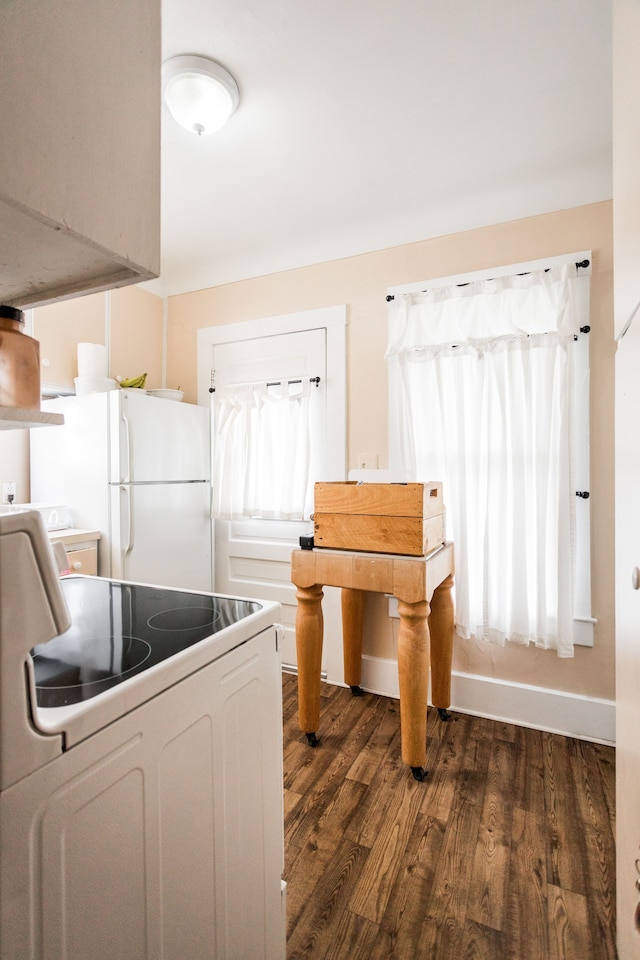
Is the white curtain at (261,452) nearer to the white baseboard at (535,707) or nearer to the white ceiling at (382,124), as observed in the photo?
the white ceiling at (382,124)

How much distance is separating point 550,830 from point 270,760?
3.98ft

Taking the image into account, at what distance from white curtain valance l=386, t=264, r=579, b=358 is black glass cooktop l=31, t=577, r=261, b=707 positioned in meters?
1.77

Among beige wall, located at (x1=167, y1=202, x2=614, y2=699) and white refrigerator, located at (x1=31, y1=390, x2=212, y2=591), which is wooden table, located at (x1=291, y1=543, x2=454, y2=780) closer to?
beige wall, located at (x1=167, y1=202, x2=614, y2=699)

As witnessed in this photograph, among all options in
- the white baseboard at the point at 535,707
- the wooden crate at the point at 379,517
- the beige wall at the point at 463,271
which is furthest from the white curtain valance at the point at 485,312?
the white baseboard at the point at 535,707

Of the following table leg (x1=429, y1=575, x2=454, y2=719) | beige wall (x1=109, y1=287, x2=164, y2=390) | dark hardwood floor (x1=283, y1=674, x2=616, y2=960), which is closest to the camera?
dark hardwood floor (x1=283, y1=674, x2=616, y2=960)

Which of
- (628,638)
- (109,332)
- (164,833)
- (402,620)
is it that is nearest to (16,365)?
(164,833)

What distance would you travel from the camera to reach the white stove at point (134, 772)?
A: 51 centimetres

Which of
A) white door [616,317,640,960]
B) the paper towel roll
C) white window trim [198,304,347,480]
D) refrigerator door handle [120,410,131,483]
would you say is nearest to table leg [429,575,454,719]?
white window trim [198,304,347,480]

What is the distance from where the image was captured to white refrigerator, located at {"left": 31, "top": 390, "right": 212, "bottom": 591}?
232 centimetres

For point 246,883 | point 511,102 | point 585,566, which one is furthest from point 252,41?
point 585,566

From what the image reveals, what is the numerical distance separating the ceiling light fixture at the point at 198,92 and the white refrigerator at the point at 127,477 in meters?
1.25

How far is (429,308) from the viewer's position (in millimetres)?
2307

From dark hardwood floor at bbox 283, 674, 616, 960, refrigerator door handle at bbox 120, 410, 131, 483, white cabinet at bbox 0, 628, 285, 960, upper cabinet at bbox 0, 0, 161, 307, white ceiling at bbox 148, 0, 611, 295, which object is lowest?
dark hardwood floor at bbox 283, 674, 616, 960

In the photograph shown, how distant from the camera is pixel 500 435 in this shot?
85.5 inches
